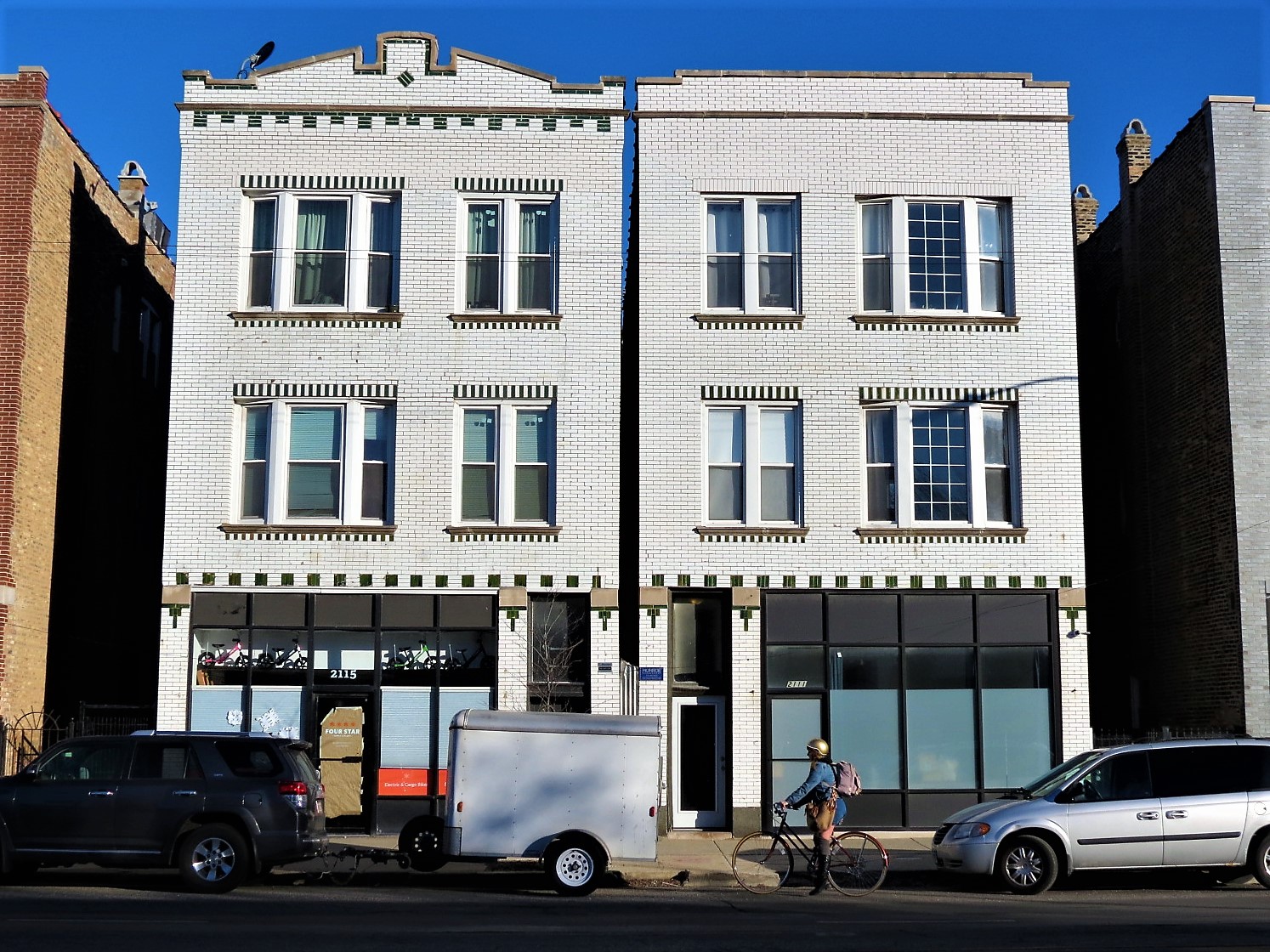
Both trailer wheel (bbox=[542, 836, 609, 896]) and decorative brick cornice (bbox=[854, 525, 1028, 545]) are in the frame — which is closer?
trailer wheel (bbox=[542, 836, 609, 896])

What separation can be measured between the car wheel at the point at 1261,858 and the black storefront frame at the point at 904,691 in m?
5.77

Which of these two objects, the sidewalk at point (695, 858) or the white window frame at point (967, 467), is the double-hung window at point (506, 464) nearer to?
the white window frame at point (967, 467)

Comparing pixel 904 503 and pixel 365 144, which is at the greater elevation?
pixel 365 144

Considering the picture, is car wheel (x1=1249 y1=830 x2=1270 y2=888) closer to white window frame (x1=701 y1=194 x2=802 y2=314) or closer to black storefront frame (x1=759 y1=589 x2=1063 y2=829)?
black storefront frame (x1=759 y1=589 x2=1063 y2=829)

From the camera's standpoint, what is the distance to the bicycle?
1577 centimetres

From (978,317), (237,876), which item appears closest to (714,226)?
(978,317)

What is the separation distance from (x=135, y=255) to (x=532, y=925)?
63.7ft

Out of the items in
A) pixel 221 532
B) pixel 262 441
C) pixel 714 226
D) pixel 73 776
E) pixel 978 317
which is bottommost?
pixel 73 776

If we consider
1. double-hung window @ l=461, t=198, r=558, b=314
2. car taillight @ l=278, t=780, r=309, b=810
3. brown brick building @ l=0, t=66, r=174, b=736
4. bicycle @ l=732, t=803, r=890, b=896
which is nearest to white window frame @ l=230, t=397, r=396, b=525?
double-hung window @ l=461, t=198, r=558, b=314

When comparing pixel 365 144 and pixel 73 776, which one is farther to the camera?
pixel 365 144

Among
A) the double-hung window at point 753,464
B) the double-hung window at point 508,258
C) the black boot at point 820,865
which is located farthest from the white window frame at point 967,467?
the black boot at point 820,865

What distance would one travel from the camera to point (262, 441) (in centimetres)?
2208

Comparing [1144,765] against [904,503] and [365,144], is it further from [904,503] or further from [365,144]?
[365,144]

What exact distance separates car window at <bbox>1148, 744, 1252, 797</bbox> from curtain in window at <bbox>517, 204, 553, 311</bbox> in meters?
11.4
